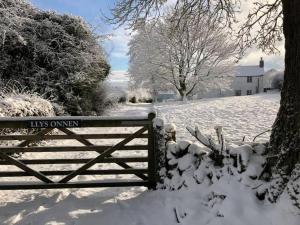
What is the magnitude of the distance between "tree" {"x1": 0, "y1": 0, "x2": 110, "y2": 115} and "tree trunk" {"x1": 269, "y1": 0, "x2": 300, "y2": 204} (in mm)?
11181

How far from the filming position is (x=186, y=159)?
22.2 feet

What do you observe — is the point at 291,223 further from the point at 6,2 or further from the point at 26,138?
the point at 6,2

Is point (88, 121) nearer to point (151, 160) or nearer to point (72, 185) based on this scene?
point (72, 185)

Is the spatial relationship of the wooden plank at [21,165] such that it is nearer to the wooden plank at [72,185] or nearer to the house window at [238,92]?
the wooden plank at [72,185]

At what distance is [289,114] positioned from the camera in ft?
18.5

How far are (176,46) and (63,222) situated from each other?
29.8m

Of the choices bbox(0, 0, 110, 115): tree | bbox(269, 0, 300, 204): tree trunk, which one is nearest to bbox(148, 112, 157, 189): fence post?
bbox(269, 0, 300, 204): tree trunk

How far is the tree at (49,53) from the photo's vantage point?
616 inches

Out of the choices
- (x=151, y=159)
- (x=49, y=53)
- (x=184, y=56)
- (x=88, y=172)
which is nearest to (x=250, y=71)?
(x=184, y=56)

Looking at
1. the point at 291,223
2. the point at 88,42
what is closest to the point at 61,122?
the point at 291,223

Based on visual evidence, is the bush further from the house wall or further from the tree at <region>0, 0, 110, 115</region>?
the house wall

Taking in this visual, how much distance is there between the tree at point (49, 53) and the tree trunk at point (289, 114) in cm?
1118

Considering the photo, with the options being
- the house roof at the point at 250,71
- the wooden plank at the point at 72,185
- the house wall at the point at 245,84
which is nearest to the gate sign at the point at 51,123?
the wooden plank at the point at 72,185

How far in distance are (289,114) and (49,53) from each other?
1263 centimetres
